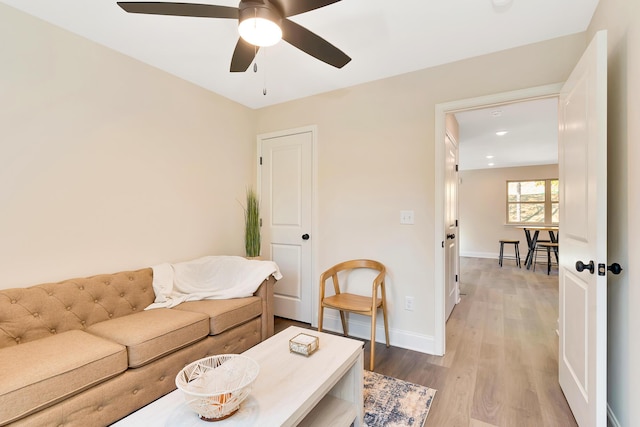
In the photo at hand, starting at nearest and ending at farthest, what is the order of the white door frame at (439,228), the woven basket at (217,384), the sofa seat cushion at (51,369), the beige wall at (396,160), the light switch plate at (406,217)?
the woven basket at (217,384)
the sofa seat cushion at (51,369)
the beige wall at (396,160)
the white door frame at (439,228)
the light switch plate at (406,217)

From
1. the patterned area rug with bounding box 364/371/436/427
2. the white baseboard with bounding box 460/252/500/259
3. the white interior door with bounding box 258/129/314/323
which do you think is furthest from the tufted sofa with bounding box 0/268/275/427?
the white baseboard with bounding box 460/252/500/259

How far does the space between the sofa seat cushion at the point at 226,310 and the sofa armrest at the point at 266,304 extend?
0.16 ft

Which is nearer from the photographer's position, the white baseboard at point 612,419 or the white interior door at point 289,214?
the white baseboard at point 612,419

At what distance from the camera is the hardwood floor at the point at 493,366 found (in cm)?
176

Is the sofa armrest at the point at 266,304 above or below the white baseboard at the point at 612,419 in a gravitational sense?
above

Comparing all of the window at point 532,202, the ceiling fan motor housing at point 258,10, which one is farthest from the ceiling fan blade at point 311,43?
the window at point 532,202

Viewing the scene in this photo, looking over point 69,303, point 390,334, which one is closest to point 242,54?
point 69,303

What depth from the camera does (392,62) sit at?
247 centimetres

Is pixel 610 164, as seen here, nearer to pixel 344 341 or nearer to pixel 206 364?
pixel 344 341

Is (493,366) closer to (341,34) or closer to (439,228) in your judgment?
(439,228)

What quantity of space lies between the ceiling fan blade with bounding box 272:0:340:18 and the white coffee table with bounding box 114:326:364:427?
5.40ft

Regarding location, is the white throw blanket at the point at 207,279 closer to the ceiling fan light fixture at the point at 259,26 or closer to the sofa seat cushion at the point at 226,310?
the sofa seat cushion at the point at 226,310

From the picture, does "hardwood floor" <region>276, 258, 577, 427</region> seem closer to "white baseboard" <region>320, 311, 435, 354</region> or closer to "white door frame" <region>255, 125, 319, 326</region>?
"white baseboard" <region>320, 311, 435, 354</region>

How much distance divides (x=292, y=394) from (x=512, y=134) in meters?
4.86
